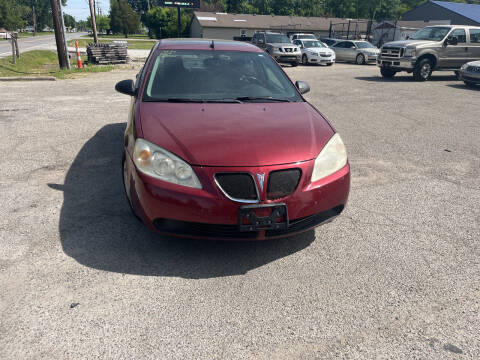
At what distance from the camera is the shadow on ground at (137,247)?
286 centimetres

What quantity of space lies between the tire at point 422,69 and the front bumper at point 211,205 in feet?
44.6

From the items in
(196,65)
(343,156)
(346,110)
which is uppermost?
(196,65)

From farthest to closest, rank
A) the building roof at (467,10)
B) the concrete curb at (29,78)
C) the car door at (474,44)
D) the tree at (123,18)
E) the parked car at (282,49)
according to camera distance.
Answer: the tree at (123,18), the building roof at (467,10), the parked car at (282,49), the car door at (474,44), the concrete curb at (29,78)

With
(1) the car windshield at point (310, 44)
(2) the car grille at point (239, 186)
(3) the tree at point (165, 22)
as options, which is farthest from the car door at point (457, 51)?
(3) the tree at point (165, 22)

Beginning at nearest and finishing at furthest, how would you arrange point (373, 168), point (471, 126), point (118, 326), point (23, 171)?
point (118, 326) < point (23, 171) < point (373, 168) < point (471, 126)

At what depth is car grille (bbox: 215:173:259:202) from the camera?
8.50 feet

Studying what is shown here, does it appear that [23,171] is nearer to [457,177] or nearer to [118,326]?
[118,326]

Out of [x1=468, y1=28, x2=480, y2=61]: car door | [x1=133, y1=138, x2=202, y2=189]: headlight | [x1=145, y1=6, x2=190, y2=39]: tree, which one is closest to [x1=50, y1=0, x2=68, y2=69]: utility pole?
[x1=133, y1=138, x2=202, y2=189]: headlight

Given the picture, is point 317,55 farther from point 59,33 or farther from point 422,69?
point 59,33

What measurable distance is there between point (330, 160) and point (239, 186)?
85 cm

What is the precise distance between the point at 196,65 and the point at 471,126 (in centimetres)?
632

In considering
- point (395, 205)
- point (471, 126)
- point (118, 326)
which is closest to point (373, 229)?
point (395, 205)

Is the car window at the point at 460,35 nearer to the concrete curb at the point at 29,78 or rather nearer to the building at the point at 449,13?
the concrete curb at the point at 29,78

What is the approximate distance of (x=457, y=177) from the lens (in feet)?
15.9
